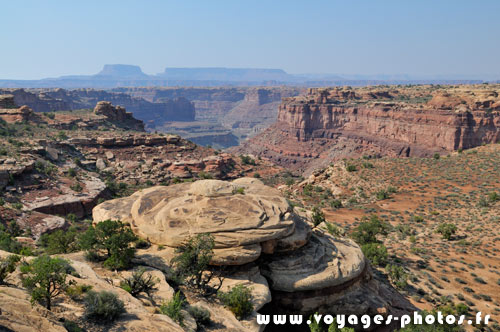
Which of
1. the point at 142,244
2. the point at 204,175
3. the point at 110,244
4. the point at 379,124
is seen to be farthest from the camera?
the point at 379,124

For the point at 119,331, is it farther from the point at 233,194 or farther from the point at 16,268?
the point at 233,194

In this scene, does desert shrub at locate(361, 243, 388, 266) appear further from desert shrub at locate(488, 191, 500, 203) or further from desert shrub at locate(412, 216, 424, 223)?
desert shrub at locate(488, 191, 500, 203)

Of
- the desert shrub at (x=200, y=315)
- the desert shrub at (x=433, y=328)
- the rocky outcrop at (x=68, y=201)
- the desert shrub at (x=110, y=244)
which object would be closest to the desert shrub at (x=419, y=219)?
the desert shrub at (x=433, y=328)

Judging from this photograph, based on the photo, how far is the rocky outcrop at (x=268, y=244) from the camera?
18.8 metres

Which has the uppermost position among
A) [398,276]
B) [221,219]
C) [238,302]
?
[221,219]

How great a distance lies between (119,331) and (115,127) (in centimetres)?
7787

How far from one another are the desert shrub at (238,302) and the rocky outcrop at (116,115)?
77497 mm

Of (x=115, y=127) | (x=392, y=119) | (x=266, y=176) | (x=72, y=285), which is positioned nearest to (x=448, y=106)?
(x=392, y=119)

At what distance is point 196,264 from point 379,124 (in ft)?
381

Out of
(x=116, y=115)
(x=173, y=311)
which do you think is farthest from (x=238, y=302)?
(x=116, y=115)

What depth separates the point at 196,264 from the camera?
17.0 m

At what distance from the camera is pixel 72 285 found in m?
12.9

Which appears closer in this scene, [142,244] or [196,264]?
[196,264]

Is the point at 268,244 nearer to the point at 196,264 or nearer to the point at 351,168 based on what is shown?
the point at 196,264
